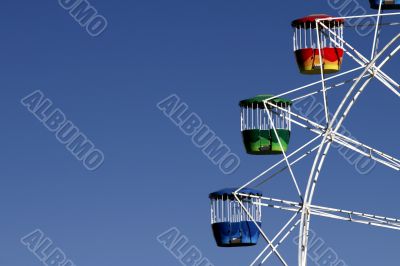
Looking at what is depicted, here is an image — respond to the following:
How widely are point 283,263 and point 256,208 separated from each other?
138 inches

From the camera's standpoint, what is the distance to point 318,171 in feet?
189

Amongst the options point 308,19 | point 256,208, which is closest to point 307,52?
point 308,19

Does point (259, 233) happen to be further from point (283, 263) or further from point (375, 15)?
point (375, 15)

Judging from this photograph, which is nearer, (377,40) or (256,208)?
(377,40)

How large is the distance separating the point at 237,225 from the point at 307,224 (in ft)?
17.3

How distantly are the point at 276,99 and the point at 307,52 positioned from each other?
2.05 metres

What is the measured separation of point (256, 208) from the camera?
2425 inches

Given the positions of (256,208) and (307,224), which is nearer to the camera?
(307,224)

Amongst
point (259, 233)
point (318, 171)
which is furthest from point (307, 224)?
point (259, 233)

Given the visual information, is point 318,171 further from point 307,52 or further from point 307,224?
point 307,52

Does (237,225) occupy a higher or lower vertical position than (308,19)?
lower

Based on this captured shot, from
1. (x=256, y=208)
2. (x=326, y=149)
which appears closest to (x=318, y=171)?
(x=326, y=149)

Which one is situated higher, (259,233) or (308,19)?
(308,19)

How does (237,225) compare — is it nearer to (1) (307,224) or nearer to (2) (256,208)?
(2) (256,208)
